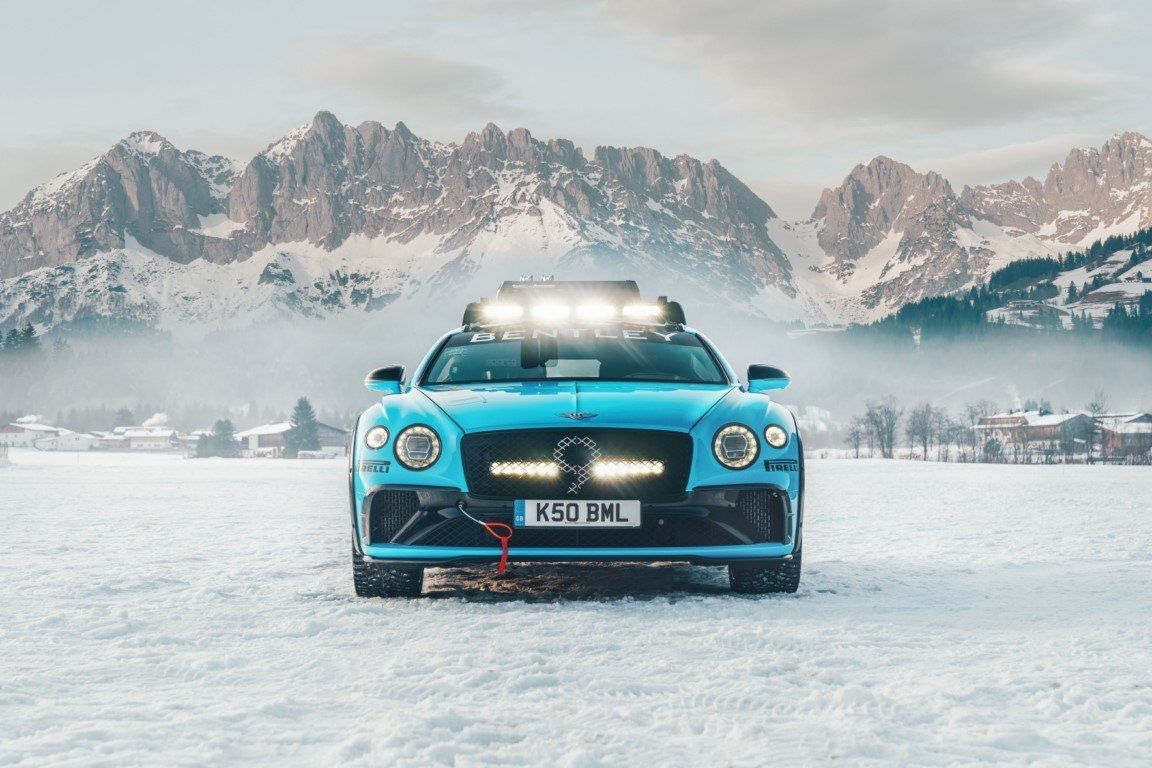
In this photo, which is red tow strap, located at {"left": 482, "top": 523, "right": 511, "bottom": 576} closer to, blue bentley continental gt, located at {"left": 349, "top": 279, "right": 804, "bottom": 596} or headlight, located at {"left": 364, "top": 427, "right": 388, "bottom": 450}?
blue bentley continental gt, located at {"left": 349, "top": 279, "right": 804, "bottom": 596}

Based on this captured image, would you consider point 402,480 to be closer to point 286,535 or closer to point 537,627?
point 537,627

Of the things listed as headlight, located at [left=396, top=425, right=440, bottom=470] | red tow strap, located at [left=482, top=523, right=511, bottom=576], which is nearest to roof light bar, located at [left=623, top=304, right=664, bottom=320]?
headlight, located at [left=396, top=425, right=440, bottom=470]

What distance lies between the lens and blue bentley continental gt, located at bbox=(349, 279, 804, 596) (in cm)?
558

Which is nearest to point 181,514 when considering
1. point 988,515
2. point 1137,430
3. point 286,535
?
point 286,535

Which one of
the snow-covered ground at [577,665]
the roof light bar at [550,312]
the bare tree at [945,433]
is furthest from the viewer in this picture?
the bare tree at [945,433]

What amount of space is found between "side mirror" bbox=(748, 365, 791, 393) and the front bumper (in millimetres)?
1276

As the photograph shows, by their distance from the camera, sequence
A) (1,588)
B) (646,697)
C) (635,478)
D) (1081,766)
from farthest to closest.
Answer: (1,588)
(635,478)
(646,697)
(1081,766)

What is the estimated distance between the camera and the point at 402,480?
564 centimetres

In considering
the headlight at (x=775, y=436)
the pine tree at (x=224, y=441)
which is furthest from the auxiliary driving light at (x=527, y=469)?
the pine tree at (x=224, y=441)

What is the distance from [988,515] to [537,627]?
33.5ft

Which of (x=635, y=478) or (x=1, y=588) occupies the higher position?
(x=635, y=478)

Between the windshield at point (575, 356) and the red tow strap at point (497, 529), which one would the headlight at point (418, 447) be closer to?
the red tow strap at point (497, 529)

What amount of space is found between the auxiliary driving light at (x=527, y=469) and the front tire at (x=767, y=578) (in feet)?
3.87

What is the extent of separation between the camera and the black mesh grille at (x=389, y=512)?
5.65m
